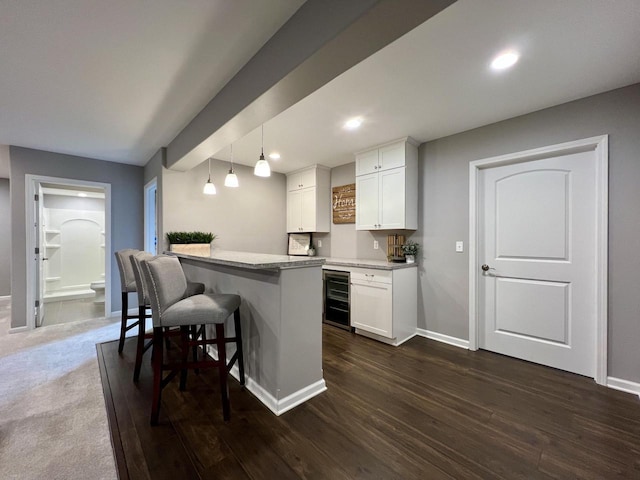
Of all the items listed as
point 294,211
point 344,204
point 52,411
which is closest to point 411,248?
point 344,204

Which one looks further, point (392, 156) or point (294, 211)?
point (294, 211)

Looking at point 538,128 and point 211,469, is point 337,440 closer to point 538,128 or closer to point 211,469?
point 211,469

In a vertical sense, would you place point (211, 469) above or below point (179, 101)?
below

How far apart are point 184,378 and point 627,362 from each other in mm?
3518

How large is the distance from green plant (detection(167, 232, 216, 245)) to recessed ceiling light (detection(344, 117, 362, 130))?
7.25ft

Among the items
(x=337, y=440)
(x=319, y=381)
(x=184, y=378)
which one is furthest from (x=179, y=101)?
(x=337, y=440)

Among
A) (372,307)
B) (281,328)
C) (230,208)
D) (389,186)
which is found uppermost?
(389,186)

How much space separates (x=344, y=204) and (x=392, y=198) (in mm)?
1127

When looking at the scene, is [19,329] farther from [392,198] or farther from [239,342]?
[392,198]

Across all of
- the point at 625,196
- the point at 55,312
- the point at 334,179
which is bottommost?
the point at 55,312

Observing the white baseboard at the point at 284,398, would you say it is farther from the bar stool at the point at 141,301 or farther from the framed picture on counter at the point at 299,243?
the framed picture on counter at the point at 299,243

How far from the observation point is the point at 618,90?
2123 mm

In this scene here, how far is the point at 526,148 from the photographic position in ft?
8.42

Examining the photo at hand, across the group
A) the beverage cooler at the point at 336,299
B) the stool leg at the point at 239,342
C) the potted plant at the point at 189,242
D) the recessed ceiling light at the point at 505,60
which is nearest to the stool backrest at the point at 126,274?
the potted plant at the point at 189,242
